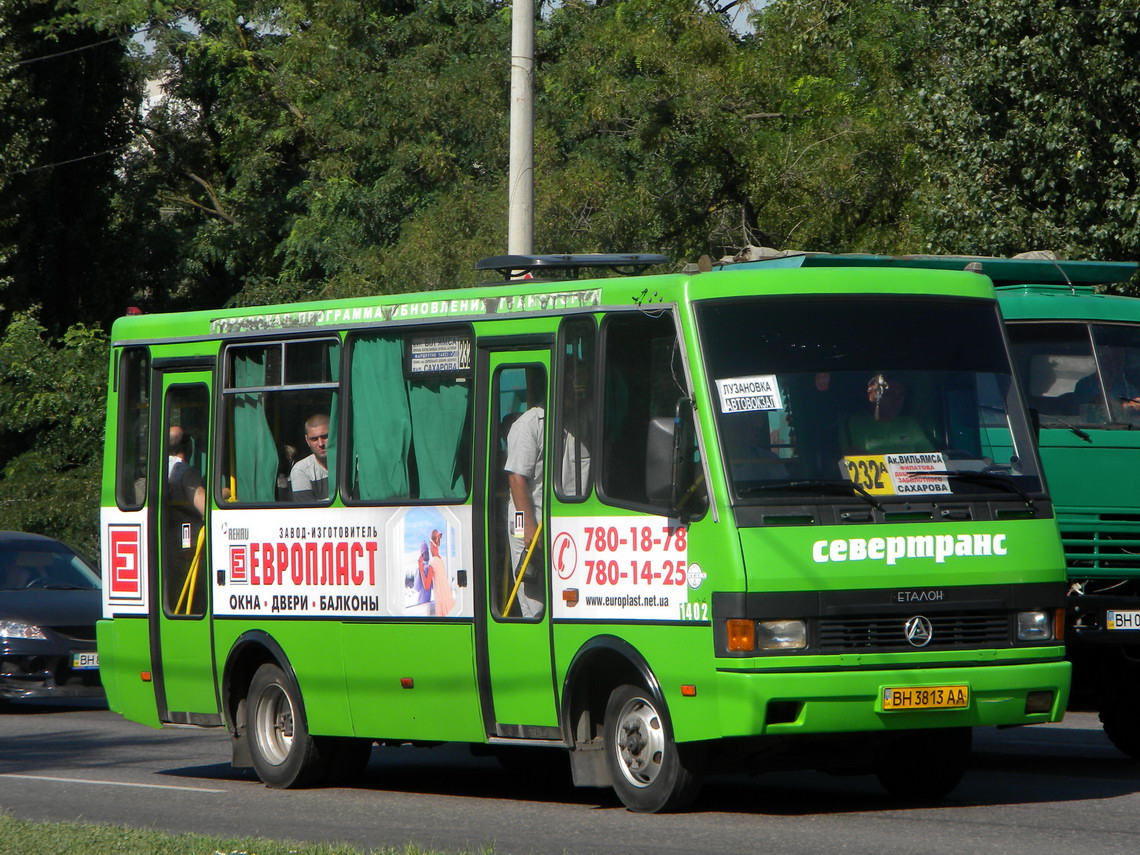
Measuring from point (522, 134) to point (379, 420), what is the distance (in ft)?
18.8

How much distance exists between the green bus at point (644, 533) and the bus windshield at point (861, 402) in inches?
0.6

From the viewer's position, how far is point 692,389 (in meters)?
8.73

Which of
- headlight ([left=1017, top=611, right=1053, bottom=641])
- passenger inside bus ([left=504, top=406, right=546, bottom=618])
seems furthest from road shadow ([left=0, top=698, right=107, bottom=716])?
headlight ([left=1017, top=611, right=1053, bottom=641])

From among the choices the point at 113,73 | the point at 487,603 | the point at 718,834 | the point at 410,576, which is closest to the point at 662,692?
the point at 718,834

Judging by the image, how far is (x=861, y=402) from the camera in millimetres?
8859

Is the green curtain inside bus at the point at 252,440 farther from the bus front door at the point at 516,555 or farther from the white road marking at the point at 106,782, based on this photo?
the bus front door at the point at 516,555

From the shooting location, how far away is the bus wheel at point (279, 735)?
11.0 meters

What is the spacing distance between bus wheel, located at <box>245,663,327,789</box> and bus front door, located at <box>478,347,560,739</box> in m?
1.68

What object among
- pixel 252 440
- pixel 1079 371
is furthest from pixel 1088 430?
pixel 252 440

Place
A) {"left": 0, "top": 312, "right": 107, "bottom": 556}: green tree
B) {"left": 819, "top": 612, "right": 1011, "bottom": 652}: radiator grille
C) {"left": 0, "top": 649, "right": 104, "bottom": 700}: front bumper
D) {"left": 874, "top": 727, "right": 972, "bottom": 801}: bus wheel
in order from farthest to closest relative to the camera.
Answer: {"left": 0, "top": 312, "right": 107, "bottom": 556}: green tree, {"left": 0, "top": 649, "right": 104, "bottom": 700}: front bumper, {"left": 874, "top": 727, "right": 972, "bottom": 801}: bus wheel, {"left": 819, "top": 612, "right": 1011, "bottom": 652}: radiator grille

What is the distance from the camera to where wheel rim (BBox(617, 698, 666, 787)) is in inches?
352

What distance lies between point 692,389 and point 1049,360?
3.98 m

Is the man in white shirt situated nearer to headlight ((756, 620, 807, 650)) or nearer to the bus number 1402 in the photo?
the bus number 1402

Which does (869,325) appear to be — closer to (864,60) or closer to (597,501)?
(597,501)
